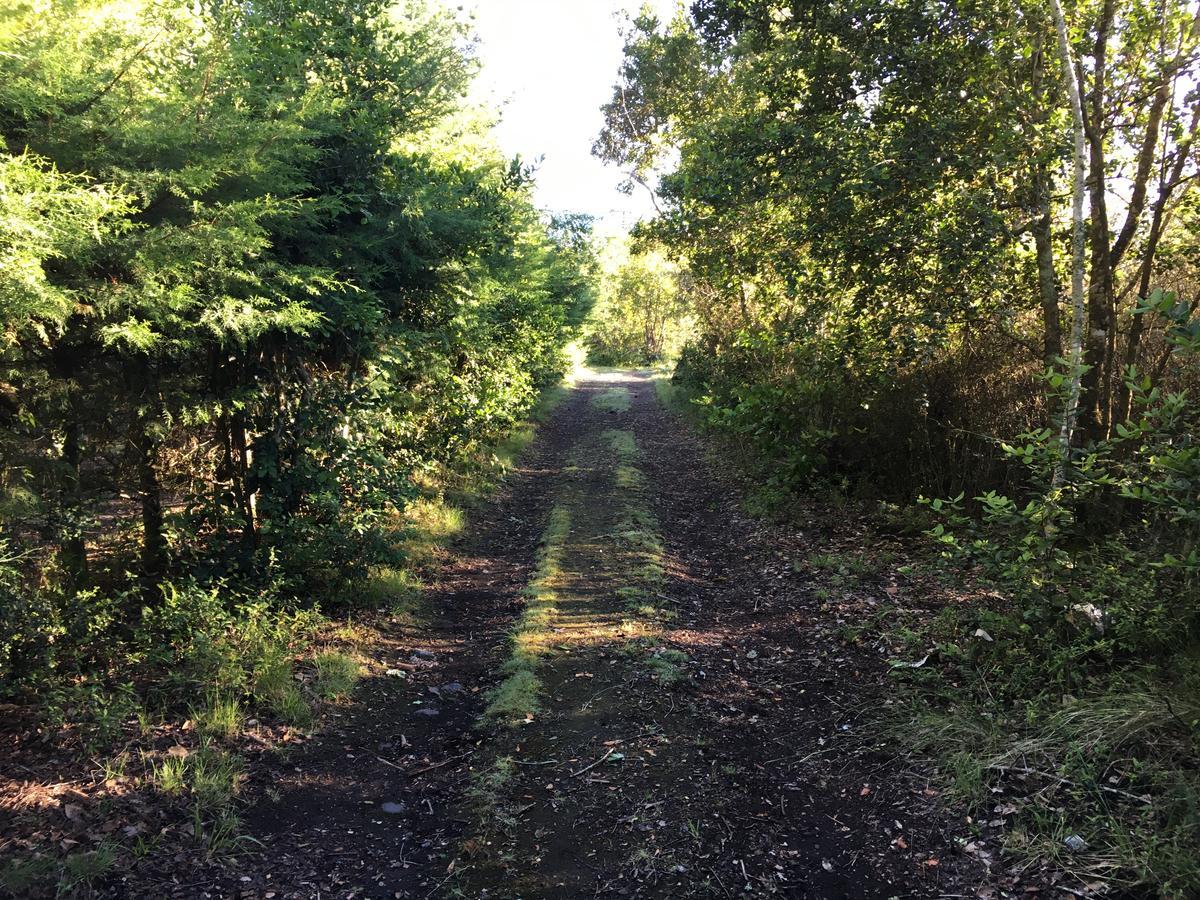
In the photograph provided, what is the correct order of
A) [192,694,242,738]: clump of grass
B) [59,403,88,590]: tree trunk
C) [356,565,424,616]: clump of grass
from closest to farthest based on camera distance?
[192,694,242,738]: clump of grass < [59,403,88,590]: tree trunk < [356,565,424,616]: clump of grass

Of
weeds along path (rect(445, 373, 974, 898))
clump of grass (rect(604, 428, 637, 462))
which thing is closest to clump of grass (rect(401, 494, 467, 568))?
weeds along path (rect(445, 373, 974, 898))

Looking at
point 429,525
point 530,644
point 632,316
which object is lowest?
point 530,644

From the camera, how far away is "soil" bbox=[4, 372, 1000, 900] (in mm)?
3467

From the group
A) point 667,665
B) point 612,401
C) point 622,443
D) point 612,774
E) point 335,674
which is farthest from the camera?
point 612,401

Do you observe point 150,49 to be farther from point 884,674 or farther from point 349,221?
point 884,674

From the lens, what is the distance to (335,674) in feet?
17.7

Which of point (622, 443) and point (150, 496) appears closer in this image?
point (150, 496)

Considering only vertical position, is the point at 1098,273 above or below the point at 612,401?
above

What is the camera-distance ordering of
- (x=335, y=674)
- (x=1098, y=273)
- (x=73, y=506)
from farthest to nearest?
(x=1098, y=273) → (x=335, y=674) → (x=73, y=506)

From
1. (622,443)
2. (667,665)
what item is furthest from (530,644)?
(622,443)

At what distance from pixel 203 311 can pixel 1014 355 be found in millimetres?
8261

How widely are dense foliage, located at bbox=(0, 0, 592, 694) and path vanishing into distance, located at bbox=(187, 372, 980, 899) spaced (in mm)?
1320

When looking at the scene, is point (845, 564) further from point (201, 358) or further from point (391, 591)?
point (201, 358)

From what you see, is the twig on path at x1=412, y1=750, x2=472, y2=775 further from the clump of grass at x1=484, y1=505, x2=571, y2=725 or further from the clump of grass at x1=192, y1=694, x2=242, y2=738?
the clump of grass at x1=192, y1=694, x2=242, y2=738
